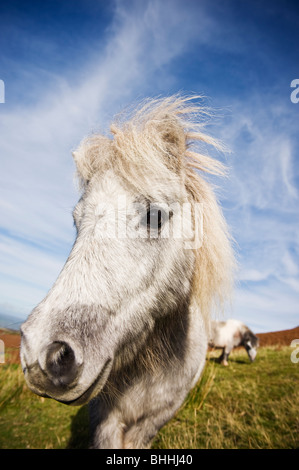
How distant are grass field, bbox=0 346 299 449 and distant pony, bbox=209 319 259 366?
12.4 feet

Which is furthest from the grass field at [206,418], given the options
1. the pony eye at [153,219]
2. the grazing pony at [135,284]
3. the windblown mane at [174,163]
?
the pony eye at [153,219]

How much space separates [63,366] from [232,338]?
9891mm

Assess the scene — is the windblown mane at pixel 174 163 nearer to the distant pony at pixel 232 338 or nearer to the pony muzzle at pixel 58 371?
the pony muzzle at pixel 58 371

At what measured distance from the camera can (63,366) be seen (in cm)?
123

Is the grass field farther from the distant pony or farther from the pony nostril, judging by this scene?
the distant pony

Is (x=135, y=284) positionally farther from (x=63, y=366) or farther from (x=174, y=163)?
(x=174, y=163)

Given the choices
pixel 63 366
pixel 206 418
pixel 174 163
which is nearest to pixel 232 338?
pixel 206 418

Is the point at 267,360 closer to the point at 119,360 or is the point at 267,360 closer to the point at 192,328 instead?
the point at 192,328

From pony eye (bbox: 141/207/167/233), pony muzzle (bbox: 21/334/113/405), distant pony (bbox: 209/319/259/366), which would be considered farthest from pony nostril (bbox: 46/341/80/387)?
distant pony (bbox: 209/319/259/366)

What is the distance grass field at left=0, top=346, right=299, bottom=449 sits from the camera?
3.20 meters

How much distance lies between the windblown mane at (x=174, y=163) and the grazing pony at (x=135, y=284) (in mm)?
10

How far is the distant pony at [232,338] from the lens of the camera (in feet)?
30.1

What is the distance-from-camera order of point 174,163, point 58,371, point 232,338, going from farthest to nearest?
point 232,338, point 174,163, point 58,371

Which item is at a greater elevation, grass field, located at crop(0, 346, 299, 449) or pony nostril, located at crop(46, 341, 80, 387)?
pony nostril, located at crop(46, 341, 80, 387)
